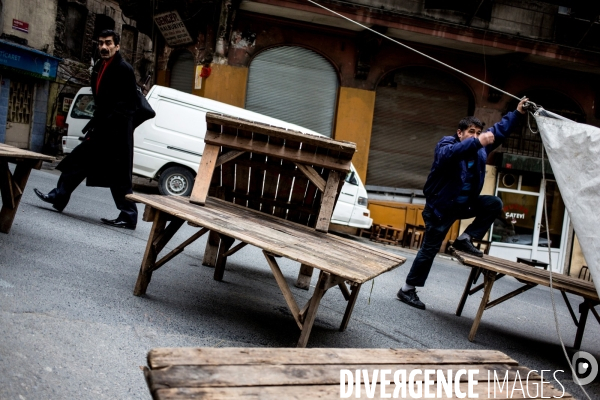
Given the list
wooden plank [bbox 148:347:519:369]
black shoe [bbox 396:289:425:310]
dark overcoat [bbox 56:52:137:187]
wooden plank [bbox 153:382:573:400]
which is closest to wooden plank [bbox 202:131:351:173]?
black shoe [bbox 396:289:425:310]

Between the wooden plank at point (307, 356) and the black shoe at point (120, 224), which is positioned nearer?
the wooden plank at point (307, 356)

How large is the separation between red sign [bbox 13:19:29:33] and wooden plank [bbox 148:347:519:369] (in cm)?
2283

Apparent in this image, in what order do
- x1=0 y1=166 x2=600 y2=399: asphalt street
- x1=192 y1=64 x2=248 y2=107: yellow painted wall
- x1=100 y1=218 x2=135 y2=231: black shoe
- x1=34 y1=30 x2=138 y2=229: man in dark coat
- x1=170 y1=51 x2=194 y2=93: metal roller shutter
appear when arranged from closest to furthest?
1. x1=0 y1=166 x2=600 y2=399: asphalt street
2. x1=34 y1=30 x2=138 y2=229: man in dark coat
3. x1=100 y1=218 x2=135 y2=231: black shoe
4. x1=192 y1=64 x2=248 y2=107: yellow painted wall
5. x1=170 y1=51 x2=194 y2=93: metal roller shutter

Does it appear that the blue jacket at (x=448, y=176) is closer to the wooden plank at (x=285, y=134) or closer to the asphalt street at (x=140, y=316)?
the asphalt street at (x=140, y=316)

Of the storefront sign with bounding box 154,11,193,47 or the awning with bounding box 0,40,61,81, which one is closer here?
the storefront sign with bounding box 154,11,193,47

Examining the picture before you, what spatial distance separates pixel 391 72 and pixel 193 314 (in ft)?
44.8

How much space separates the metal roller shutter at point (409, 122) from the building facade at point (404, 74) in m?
0.03

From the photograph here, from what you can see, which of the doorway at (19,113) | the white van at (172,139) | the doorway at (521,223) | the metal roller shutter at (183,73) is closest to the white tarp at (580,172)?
the white van at (172,139)

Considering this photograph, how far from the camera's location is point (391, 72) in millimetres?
16938

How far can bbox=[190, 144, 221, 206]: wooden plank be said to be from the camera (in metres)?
4.97

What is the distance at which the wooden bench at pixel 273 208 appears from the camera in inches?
146

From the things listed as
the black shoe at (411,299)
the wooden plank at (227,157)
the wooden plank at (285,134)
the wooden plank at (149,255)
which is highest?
the wooden plank at (285,134)

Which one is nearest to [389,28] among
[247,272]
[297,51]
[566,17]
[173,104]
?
[297,51]

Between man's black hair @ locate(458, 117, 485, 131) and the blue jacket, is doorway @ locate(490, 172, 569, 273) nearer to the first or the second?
the blue jacket
